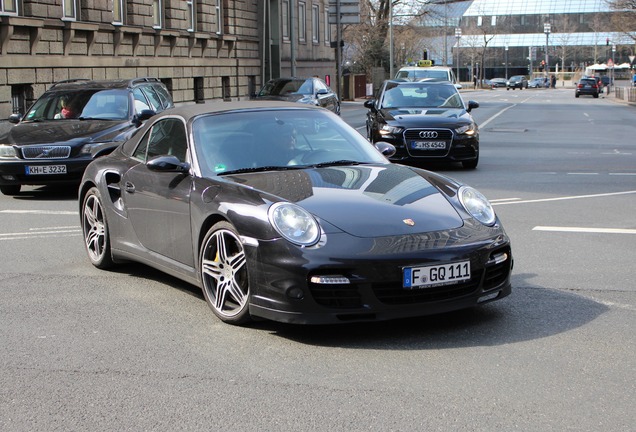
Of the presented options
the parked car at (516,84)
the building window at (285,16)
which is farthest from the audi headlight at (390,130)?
the parked car at (516,84)

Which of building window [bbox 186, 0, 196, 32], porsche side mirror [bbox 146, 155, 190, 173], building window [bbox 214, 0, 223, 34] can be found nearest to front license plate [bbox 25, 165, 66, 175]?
porsche side mirror [bbox 146, 155, 190, 173]

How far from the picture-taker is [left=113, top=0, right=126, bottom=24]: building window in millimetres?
31125

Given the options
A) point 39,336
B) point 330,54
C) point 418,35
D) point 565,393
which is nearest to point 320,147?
point 39,336

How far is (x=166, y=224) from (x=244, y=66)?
37914 millimetres

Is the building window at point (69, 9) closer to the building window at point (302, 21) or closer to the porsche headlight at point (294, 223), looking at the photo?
the porsche headlight at point (294, 223)

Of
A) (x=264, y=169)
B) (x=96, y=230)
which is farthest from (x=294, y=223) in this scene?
(x=96, y=230)

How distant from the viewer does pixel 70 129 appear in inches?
553

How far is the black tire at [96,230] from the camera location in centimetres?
784

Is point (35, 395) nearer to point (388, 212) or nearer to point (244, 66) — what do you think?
point (388, 212)

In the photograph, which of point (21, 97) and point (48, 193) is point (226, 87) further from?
point (48, 193)

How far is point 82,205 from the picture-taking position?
829 centimetres

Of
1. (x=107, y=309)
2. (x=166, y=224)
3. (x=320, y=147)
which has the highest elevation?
(x=320, y=147)

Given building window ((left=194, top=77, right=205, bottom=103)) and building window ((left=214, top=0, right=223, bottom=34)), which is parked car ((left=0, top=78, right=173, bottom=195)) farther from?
building window ((left=214, top=0, right=223, bottom=34))

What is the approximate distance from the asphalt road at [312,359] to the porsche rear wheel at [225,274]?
11 centimetres
